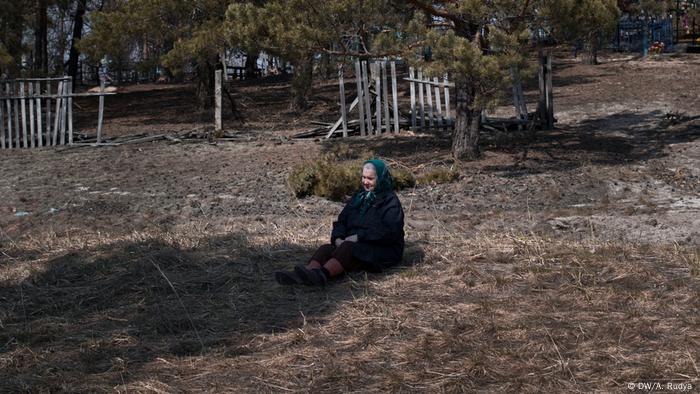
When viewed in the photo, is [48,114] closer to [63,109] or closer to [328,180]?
[63,109]

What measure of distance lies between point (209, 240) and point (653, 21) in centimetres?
2642

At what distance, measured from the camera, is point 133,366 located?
176 inches

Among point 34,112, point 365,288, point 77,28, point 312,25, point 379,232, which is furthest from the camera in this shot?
point 77,28

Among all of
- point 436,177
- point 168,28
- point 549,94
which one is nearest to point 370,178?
point 436,177

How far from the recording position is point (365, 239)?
6.21 m

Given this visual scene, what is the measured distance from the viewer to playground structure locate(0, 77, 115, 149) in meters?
16.6

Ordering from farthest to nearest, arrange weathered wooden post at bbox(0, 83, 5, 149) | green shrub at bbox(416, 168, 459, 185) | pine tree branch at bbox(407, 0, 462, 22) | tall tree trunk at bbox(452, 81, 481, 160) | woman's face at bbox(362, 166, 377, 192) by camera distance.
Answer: weathered wooden post at bbox(0, 83, 5, 149) → tall tree trunk at bbox(452, 81, 481, 160) → pine tree branch at bbox(407, 0, 462, 22) → green shrub at bbox(416, 168, 459, 185) → woman's face at bbox(362, 166, 377, 192)

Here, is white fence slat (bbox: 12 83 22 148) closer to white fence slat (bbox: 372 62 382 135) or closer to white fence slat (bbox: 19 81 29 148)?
white fence slat (bbox: 19 81 29 148)

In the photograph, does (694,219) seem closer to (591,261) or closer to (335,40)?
(591,261)

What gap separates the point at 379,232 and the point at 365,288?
0.53m

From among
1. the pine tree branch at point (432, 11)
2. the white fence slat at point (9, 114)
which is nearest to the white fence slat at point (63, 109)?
the white fence slat at point (9, 114)

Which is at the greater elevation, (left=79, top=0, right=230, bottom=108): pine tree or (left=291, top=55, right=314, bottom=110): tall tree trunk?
(left=79, top=0, right=230, bottom=108): pine tree

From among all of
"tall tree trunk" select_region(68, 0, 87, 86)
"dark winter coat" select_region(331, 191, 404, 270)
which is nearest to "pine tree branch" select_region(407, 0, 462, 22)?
"dark winter coat" select_region(331, 191, 404, 270)

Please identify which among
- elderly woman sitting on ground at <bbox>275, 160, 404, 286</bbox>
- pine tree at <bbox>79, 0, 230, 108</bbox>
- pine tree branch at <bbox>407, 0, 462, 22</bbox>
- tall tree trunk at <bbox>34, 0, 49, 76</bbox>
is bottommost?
elderly woman sitting on ground at <bbox>275, 160, 404, 286</bbox>
